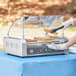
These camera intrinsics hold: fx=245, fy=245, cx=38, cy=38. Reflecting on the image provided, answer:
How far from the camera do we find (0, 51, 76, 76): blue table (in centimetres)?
147

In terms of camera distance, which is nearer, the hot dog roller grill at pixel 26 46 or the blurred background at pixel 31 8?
the hot dog roller grill at pixel 26 46

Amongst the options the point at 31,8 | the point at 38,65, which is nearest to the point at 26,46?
the point at 38,65

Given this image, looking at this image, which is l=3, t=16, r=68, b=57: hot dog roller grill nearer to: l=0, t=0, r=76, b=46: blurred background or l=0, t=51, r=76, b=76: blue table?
l=0, t=51, r=76, b=76: blue table

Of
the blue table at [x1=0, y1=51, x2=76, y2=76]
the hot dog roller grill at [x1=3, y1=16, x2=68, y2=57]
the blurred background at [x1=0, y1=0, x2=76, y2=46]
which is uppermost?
the blurred background at [x1=0, y1=0, x2=76, y2=46]

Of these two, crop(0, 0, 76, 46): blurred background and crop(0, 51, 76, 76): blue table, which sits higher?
crop(0, 0, 76, 46): blurred background

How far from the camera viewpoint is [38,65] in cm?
150

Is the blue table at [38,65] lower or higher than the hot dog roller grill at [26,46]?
lower

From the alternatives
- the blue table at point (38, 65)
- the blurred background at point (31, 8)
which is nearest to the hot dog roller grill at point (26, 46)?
the blue table at point (38, 65)

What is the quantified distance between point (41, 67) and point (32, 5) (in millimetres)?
811

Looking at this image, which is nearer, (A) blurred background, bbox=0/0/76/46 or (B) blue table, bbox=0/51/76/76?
(B) blue table, bbox=0/51/76/76

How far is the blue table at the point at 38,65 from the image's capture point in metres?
1.47

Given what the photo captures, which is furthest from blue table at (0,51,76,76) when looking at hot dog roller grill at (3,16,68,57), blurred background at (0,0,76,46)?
blurred background at (0,0,76,46)

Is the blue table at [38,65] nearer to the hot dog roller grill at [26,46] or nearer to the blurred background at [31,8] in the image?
the hot dog roller grill at [26,46]

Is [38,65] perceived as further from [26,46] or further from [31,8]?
[31,8]
